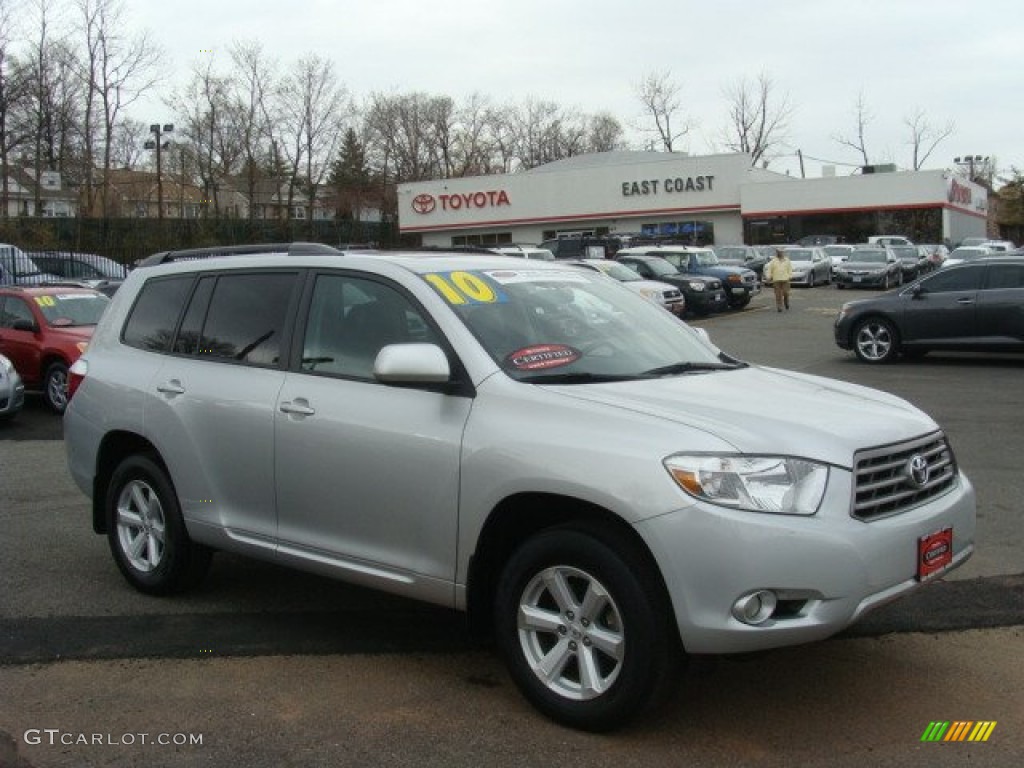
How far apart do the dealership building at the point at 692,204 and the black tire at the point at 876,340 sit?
35401mm

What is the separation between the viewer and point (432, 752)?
3.73 meters

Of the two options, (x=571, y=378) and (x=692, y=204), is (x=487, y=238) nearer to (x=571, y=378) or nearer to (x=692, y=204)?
(x=692, y=204)

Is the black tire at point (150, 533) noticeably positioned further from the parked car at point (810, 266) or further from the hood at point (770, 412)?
the parked car at point (810, 266)

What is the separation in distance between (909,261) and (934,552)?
35487mm

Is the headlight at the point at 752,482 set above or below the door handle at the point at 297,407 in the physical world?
below

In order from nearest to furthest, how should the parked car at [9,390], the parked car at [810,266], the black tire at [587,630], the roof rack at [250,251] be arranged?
the black tire at [587,630] < the roof rack at [250,251] < the parked car at [9,390] < the parked car at [810,266]

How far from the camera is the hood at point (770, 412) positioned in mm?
3607

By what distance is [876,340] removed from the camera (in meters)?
16.2

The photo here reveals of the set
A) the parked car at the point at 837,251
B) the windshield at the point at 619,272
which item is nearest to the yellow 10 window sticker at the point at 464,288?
the windshield at the point at 619,272

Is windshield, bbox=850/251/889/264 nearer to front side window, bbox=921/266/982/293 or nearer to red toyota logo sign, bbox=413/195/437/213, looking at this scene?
front side window, bbox=921/266/982/293

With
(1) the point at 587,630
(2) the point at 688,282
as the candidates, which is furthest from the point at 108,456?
(2) the point at 688,282

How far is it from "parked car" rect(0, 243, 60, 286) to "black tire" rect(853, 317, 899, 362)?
57.8 ft

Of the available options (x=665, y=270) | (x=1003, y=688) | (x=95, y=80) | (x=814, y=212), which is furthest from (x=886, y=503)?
(x=95, y=80)

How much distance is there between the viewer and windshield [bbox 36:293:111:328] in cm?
1355
